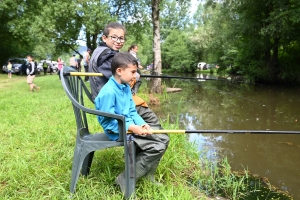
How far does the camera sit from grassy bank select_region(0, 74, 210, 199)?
7.53 feet

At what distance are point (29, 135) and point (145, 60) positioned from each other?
132ft

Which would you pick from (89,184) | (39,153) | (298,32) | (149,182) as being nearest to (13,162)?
(39,153)

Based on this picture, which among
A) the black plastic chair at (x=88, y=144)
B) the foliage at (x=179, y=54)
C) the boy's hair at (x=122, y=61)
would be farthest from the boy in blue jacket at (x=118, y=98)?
the foliage at (x=179, y=54)

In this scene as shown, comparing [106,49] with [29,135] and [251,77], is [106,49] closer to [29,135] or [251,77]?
[29,135]

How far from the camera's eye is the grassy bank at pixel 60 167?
229cm

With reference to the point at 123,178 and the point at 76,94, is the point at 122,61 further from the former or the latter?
the point at 123,178

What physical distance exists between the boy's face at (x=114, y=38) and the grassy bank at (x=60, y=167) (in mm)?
1171

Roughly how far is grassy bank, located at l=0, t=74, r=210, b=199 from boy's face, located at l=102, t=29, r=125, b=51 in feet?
3.84

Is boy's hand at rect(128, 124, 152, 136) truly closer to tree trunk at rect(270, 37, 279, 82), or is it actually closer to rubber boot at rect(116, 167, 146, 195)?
rubber boot at rect(116, 167, 146, 195)

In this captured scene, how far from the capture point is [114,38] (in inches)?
98.4

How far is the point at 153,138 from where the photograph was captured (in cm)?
220

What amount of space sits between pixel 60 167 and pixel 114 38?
1434 mm

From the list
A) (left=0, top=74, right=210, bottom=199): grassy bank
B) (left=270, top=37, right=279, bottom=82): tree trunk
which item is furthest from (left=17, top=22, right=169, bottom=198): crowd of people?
(left=270, top=37, right=279, bottom=82): tree trunk

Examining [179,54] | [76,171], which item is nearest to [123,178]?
[76,171]
